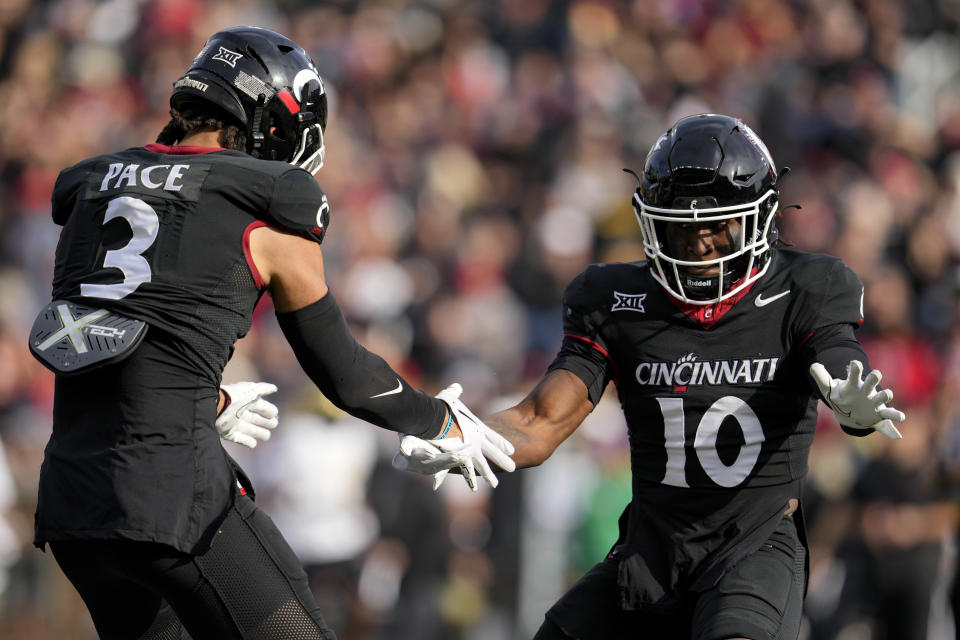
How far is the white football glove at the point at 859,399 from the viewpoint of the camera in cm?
347

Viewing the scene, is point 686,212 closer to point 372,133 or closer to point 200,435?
point 200,435

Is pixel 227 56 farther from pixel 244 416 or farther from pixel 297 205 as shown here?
pixel 244 416

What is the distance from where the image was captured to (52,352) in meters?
3.23

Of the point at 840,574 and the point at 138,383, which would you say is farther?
the point at 840,574

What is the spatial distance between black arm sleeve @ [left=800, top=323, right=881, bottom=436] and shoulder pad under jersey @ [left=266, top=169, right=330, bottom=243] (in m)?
1.47

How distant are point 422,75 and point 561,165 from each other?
85.0 inches

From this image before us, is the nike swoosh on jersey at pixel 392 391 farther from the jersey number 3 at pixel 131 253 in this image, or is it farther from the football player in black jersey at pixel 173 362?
the jersey number 3 at pixel 131 253

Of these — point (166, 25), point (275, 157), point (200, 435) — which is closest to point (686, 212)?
point (275, 157)

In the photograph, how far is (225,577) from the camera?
3.28 metres

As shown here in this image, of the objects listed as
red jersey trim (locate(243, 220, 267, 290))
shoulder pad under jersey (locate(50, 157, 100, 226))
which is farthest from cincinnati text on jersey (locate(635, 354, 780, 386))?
shoulder pad under jersey (locate(50, 157, 100, 226))

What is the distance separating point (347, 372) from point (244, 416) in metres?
0.68

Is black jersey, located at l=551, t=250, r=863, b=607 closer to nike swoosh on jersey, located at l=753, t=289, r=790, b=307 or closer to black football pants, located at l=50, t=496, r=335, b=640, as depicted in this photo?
nike swoosh on jersey, located at l=753, t=289, r=790, b=307

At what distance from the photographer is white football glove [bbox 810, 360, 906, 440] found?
347cm

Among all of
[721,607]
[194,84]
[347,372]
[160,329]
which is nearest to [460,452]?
[347,372]
